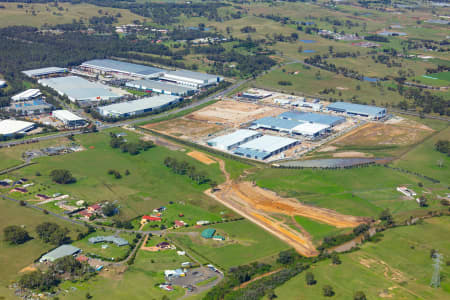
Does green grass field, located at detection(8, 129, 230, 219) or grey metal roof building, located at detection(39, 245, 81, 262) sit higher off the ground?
→ green grass field, located at detection(8, 129, 230, 219)

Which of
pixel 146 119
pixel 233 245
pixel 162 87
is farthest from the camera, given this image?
pixel 162 87

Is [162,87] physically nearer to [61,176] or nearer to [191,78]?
[191,78]

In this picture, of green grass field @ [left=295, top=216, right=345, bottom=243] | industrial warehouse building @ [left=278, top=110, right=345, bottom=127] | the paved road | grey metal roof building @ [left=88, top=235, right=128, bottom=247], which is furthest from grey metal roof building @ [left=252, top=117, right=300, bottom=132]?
grey metal roof building @ [left=88, top=235, right=128, bottom=247]

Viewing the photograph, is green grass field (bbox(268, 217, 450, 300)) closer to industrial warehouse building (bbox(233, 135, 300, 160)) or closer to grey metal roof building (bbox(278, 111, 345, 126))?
industrial warehouse building (bbox(233, 135, 300, 160))

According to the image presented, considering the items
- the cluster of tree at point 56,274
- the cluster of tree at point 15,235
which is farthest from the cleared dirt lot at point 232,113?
the cluster of tree at point 56,274

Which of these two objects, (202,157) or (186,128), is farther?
(186,128)

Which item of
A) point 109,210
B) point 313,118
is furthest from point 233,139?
point 109,210
